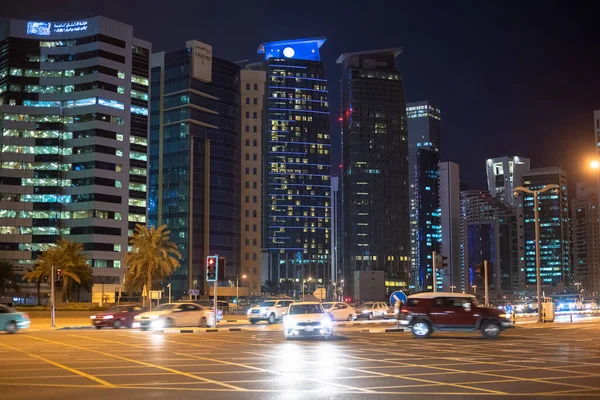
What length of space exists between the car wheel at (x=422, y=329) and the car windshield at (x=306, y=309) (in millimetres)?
4284

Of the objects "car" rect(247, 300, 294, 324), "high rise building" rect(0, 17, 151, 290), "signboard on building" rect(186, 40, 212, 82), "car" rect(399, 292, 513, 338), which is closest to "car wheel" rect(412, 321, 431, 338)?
"car" rect(399, 292, 513, 338)

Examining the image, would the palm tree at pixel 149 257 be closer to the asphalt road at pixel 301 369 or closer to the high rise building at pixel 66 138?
the high rise building at pixel 66 138

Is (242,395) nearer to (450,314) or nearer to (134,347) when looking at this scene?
(134,347)

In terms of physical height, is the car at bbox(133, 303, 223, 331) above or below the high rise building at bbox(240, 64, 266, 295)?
below

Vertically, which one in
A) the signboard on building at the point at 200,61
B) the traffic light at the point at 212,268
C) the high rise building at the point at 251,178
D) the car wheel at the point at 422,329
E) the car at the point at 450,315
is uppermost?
the signboard on building at the point at 200,61

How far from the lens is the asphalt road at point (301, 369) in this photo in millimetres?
14250

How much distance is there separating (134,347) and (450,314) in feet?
43.5

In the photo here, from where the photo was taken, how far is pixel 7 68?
434 feet

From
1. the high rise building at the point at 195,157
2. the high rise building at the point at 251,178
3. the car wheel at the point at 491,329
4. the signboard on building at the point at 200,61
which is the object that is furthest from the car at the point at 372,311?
the high rise building at the point at 251,178

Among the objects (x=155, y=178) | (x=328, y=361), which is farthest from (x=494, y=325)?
(x=155, y=178)

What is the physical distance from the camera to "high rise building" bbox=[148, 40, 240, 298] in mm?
154375

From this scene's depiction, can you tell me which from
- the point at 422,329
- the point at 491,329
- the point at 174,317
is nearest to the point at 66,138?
the point at 174,317

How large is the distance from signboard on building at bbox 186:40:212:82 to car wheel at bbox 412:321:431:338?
13104 centimetres

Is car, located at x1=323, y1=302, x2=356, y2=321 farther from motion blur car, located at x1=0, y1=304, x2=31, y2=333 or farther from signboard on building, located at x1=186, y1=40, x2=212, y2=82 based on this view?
signboard on building, located at x1=186, y1=40, x2=212, y2=82
